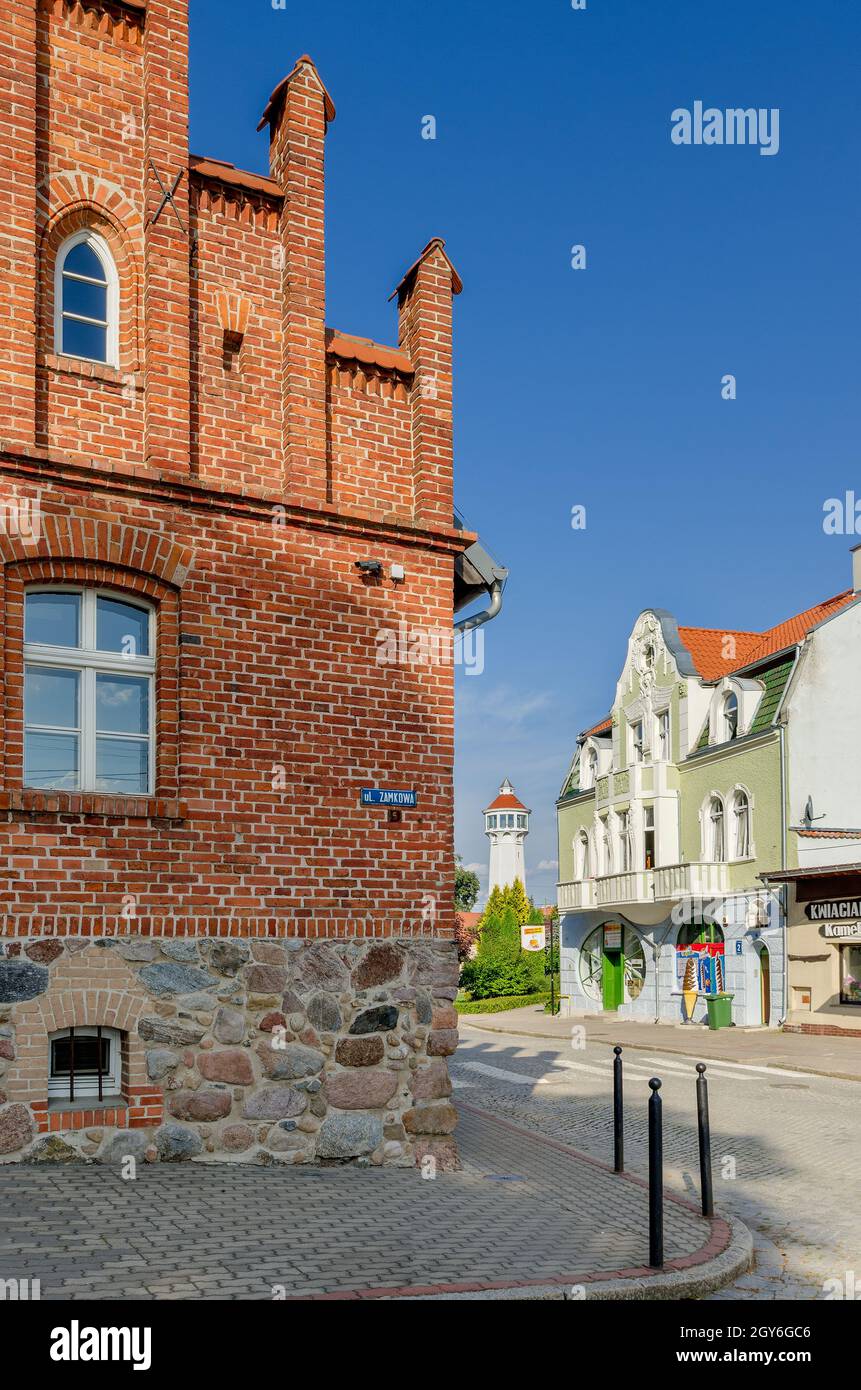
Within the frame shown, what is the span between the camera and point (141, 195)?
10.1 metres

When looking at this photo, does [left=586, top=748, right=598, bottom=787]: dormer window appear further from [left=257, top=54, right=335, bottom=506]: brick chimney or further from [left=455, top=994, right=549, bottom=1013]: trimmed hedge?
[left=257, top=54, right=335, bottom=506]: brick chimney

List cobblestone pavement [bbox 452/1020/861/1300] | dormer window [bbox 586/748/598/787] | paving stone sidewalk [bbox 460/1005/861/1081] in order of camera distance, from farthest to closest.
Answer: dormer window [bbox 586/748/598/787]
paving stone sidewalk [bbox 460/1005/861/1081]
cobblestone pavement [bbox 452/1020/861/1300]

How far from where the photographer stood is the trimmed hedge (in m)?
43.2

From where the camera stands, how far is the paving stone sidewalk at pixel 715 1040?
21.2 m

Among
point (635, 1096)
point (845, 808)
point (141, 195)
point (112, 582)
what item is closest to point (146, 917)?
point (112, 582)

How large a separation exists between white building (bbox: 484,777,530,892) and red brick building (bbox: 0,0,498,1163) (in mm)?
71798

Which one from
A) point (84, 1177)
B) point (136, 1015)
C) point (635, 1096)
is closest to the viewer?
point (84, 1177)

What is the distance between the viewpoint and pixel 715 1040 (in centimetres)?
2630

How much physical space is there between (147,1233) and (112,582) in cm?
459

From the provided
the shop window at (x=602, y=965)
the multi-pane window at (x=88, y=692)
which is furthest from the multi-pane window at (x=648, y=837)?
the multi-pane window at (x=88, y=692)

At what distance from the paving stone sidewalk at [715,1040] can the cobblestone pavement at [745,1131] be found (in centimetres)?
66

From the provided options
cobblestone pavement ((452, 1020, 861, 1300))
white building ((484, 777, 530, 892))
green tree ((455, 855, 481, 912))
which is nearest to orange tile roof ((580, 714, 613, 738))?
cobblestone pavement ((452, 1020, 861, 1300))

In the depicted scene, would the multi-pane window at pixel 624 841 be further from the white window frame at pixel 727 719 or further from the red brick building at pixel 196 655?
the red brick building at pixel 196 655

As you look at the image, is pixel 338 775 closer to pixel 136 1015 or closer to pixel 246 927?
pixel 246 927
